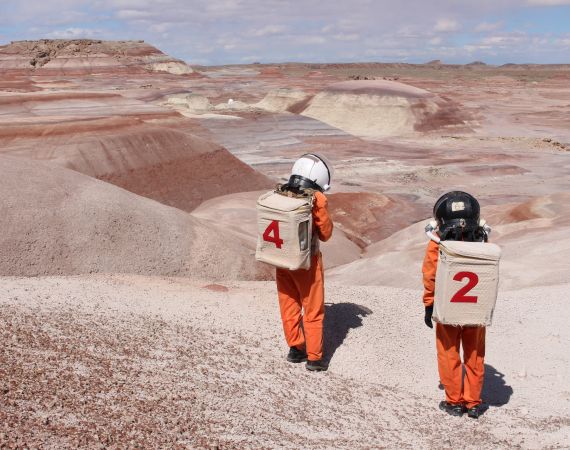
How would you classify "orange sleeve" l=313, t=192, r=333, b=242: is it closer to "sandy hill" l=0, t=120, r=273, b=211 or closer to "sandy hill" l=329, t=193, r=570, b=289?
"sandy hill" l=329, t=193, r=570, b=289

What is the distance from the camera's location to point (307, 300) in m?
5.47

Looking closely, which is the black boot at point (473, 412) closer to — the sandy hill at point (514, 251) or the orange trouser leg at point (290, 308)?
the orange trouser leg at point (290, 308)

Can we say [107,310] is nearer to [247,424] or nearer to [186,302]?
[186,302]

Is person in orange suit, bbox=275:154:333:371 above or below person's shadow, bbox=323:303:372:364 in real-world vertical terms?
above

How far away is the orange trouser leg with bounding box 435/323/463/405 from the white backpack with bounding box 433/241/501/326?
0.79ft

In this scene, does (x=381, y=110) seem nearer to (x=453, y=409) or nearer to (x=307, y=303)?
(x=307, y=303)

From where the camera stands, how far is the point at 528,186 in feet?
87.6

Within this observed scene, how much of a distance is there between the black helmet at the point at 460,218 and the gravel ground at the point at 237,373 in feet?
4.31

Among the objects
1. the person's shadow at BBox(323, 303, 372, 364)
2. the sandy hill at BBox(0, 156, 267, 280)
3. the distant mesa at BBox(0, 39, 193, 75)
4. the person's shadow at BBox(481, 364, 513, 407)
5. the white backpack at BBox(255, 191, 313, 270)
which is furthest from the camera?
the distant mesa at BBox(0, 39, 193, 75)

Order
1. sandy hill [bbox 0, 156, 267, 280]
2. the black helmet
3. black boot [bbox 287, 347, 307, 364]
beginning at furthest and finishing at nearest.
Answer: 1. sandy hill [bbox 0, 156, 267, 280]
2. black boot [bbox 287, 347, 307, 364]
3. the black helmet

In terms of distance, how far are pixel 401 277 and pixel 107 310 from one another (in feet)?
21.8

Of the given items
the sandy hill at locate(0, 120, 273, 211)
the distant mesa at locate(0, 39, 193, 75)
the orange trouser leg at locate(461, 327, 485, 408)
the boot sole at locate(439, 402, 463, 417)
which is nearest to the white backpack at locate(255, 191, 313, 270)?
the orange trouser leg at locate(461, 327, 485, 408)

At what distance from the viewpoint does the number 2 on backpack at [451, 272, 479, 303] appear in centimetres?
456

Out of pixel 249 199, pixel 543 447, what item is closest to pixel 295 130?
pixel 249 199
